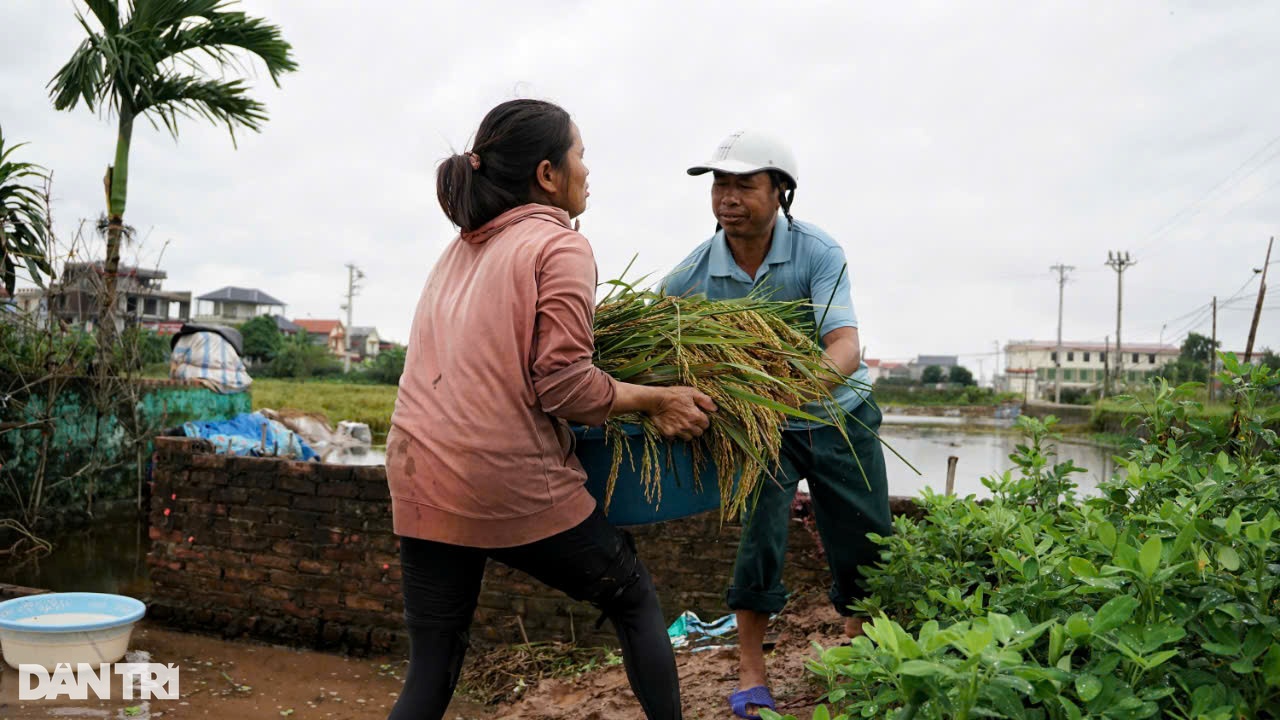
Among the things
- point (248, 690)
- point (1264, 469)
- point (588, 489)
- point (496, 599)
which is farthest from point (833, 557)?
→ point (248, 690)

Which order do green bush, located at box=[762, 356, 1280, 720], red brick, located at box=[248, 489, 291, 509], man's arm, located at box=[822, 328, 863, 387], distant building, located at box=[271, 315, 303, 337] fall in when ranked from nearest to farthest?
green bush, located at box=[762, 356, 1280, 720]
man's arm, located at box=[822, 328, 863, 387]
red brick, located at box=[248, 489, 291, 509]
distant building, located at box=[271, 315, 303, 337]

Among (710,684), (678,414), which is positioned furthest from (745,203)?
(710,684)

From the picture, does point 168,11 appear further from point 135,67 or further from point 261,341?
point 261,341

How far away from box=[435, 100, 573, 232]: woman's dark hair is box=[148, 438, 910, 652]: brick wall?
9.03ft

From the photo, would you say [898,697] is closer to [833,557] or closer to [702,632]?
[833,557]

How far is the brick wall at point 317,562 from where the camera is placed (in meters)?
4.47

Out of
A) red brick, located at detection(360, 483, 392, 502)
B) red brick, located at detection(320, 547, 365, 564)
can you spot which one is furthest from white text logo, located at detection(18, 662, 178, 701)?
red brick, located at detection(360, 483, 392, 502)

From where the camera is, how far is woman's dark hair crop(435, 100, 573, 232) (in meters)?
1.95

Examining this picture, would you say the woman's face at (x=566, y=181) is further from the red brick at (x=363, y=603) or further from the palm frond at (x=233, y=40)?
the palm frond at (x=233, y=40)

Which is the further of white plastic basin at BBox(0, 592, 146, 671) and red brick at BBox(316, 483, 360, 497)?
red brick at BBox(316, 483, 360, 497)

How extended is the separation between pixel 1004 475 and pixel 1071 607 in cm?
145

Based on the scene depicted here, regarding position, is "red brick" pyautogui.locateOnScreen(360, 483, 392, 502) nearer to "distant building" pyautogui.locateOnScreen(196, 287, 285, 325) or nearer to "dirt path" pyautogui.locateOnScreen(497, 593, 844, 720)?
"dirt path" pyautogui.locateOnScreen(497, 593, 844, 720)

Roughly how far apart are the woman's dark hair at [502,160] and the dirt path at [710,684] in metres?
1.69

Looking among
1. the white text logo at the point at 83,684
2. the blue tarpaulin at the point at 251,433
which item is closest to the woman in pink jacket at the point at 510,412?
the white text logo at the point at 83,684
